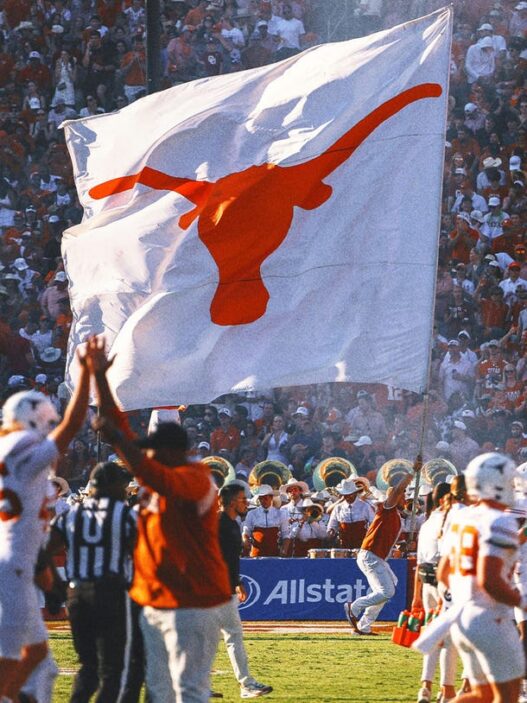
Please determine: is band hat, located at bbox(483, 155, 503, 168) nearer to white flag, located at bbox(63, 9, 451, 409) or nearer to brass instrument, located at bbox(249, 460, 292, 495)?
brass instrument, located at bbox(249, 460, 292, 495)

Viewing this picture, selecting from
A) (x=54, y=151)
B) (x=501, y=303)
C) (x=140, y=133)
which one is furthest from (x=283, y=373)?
(x=54, y=151)

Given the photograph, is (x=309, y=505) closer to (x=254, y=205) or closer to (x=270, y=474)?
(x=270, y=474)

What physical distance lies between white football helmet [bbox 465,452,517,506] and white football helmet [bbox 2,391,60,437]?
2.07 metres

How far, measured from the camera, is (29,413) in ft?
24.3

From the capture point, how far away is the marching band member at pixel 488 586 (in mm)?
7176

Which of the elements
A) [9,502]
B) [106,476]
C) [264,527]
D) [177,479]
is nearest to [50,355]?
[264,527]

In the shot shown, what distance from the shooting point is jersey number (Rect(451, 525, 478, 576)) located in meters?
7.39

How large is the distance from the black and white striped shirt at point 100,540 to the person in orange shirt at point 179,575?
1148 millimetres

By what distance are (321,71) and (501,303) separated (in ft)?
29.6

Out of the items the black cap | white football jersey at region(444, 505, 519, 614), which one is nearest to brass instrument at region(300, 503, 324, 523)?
white football jersey at region(444, 505, 519, 614)

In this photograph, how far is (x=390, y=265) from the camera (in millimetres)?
12328

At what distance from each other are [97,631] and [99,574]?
0.98 ft

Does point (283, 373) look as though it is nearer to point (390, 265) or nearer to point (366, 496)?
point (390, 265)

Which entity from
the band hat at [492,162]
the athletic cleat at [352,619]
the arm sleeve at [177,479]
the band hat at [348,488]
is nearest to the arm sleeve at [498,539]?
the arm sleeve at [177,479]
